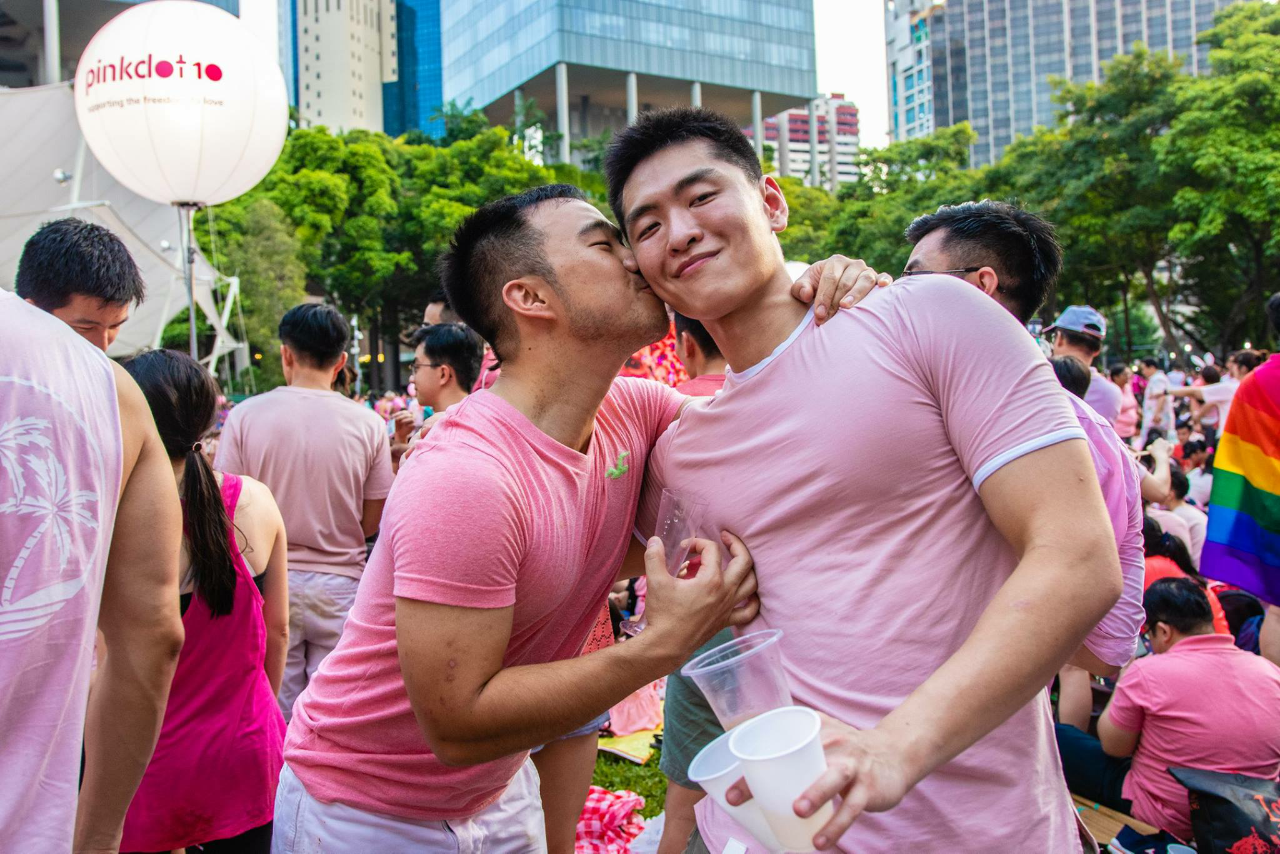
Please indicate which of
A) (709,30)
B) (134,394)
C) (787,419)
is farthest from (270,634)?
(709,30)

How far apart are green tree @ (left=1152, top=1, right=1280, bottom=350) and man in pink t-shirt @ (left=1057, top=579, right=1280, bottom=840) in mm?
22332

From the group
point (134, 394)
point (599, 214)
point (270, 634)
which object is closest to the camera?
point (134, 394)

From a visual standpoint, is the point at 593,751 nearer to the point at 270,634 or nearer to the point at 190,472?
the point at 270,634

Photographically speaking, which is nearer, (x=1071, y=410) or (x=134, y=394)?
(x=1071, y=410)

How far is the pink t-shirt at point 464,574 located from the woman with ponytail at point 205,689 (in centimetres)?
79

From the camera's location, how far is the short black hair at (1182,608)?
12.5ft

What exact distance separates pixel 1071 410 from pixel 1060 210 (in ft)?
91.5

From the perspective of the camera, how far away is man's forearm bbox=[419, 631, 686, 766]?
1.72 meters

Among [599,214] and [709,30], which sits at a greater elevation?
[709,30]

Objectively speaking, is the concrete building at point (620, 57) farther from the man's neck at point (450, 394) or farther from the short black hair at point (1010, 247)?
the short black hair at point (1010, 247)

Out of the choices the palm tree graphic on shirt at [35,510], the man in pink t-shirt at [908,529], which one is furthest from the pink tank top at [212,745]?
the man in pink t-shirt at [908,529]

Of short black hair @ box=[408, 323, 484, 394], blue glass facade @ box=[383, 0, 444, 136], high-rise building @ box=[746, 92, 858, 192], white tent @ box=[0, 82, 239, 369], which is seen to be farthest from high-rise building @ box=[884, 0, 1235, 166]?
short black hair @ box=[408, 323, 484, 394]

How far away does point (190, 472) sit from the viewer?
2.92 metres

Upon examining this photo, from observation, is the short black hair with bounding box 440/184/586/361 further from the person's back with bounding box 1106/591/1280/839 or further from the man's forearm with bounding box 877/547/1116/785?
the person's back with bounding box 1106/591/1280/839
